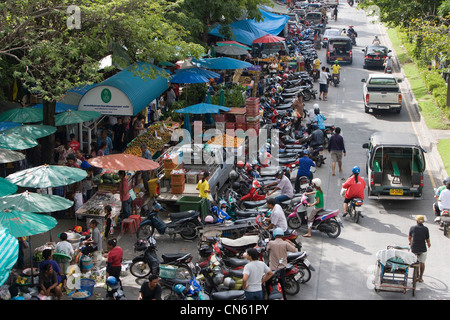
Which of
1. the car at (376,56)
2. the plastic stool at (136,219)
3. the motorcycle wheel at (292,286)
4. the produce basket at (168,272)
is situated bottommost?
the motorcycle wheel at (292,286)

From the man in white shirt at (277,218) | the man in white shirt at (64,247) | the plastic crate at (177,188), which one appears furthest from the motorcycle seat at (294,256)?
the plastic crate at (177,188)

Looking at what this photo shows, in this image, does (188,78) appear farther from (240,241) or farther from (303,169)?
(240,241)

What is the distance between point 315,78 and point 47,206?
2463cm

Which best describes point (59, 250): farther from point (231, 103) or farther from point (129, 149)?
point (231, 103)

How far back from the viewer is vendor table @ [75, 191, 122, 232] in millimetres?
15203

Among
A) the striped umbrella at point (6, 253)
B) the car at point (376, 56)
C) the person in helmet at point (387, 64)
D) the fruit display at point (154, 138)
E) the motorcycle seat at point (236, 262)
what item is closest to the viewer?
the striped umbrella at point (6, 253)

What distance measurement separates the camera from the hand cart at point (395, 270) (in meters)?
12.2

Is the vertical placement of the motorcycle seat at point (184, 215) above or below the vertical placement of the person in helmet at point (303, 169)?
below

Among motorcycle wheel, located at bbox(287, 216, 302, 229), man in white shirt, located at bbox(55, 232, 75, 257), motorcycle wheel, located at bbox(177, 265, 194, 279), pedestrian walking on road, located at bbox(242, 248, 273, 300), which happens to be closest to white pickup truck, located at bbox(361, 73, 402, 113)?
motorcycle wheel, located at bbox(287, 216, 302, 229)

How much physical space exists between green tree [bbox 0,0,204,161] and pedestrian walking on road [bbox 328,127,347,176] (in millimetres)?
6012

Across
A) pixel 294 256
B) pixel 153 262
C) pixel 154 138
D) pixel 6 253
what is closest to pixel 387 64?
pixel 154 138

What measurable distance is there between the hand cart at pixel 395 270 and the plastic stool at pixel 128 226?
6.36 m

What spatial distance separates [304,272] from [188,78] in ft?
39.6

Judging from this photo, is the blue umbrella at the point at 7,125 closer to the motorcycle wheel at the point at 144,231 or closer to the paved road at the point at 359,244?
the paved road at the point at 359,244
